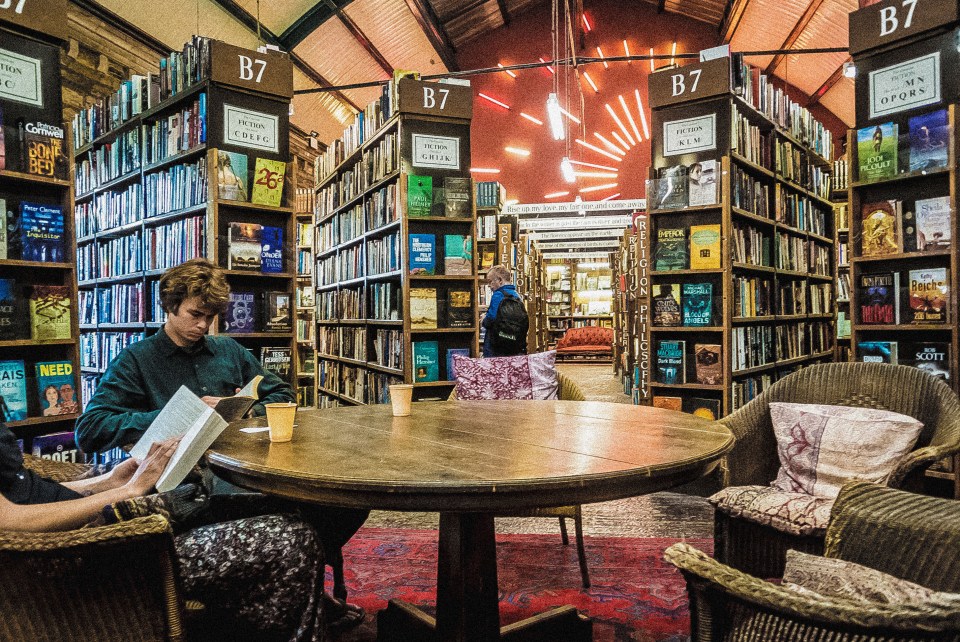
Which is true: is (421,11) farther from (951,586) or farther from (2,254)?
(951,586)

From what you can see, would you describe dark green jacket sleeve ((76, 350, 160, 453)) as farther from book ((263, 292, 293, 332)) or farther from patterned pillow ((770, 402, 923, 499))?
patterned pillow ((770, 402, 923, 499))

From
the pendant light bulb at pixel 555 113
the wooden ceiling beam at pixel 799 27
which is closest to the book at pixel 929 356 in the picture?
the pendant light bulb at pixel 555 113

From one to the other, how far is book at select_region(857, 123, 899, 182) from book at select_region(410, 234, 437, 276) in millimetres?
2739

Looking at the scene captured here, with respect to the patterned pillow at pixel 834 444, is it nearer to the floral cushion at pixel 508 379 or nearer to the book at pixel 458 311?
the floral cushion at pixel 508 379

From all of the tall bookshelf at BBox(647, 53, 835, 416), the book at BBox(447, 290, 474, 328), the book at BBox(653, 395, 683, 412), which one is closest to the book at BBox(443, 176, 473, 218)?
the book at BBox(447, 290, 474, 328)

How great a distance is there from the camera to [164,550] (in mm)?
1022

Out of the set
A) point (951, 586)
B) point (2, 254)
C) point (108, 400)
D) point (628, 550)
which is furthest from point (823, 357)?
point (2, 254)

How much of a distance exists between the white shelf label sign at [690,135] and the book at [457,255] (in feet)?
5.07

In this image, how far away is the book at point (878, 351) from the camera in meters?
3.41

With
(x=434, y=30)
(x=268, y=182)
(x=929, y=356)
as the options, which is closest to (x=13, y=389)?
(x=268, y=182)

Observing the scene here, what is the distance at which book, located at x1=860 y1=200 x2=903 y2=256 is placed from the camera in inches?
133

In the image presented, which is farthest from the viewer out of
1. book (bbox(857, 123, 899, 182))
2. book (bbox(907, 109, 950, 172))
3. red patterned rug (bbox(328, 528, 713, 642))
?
book (bbox(857, 123, 899, 182))

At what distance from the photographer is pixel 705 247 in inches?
153

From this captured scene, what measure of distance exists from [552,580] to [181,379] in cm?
159
